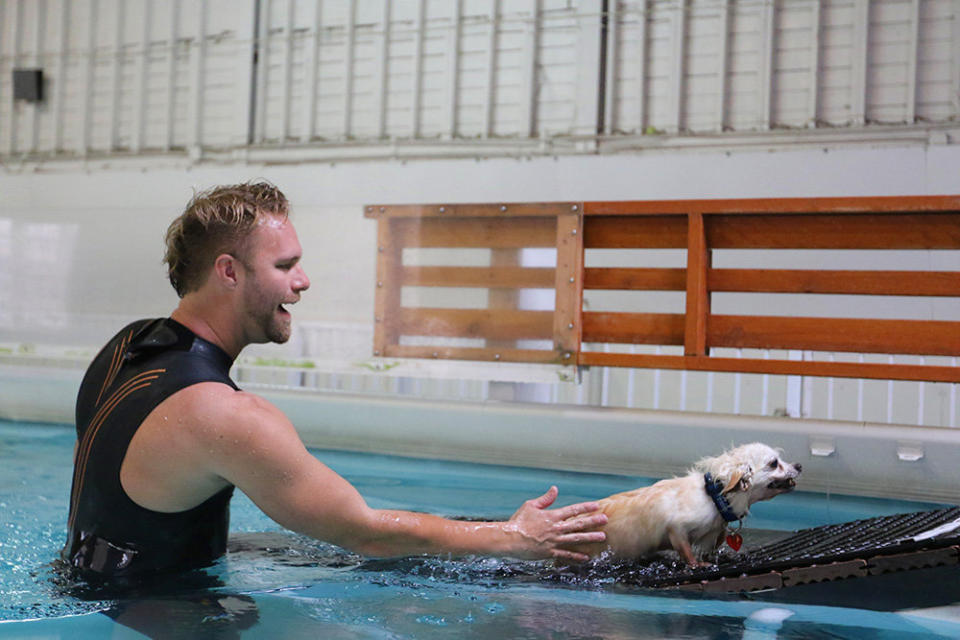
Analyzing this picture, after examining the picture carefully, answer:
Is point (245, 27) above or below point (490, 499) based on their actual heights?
above

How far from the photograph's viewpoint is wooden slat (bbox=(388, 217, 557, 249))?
5.11m

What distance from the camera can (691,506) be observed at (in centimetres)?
241

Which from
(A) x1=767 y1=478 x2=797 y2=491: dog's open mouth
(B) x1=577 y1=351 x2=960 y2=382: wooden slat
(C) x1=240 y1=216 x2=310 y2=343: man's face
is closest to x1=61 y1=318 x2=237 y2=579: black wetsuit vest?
(C) x1=240 y1=216 x2=310 y2=343: man's face

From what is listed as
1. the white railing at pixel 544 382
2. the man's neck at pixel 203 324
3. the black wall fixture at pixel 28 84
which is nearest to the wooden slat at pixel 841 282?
the white railing at pixel 544 382

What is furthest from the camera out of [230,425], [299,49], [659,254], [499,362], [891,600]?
[299,49]

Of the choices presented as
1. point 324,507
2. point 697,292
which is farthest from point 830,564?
point 697,292

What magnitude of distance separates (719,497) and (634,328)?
246 cm

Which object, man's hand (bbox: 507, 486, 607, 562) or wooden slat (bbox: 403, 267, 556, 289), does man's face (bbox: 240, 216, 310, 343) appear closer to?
man's hand (bbox: 507, 486, 607, 562)

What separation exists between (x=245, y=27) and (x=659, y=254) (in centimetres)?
568

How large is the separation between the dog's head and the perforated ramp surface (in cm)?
17

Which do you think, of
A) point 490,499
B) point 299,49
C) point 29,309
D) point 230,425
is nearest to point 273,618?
point 230,425

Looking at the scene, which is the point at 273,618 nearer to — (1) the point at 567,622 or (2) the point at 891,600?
(1) the point at 567,622

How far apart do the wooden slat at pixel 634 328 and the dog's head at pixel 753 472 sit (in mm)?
2255

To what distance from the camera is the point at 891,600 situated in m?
2.14
